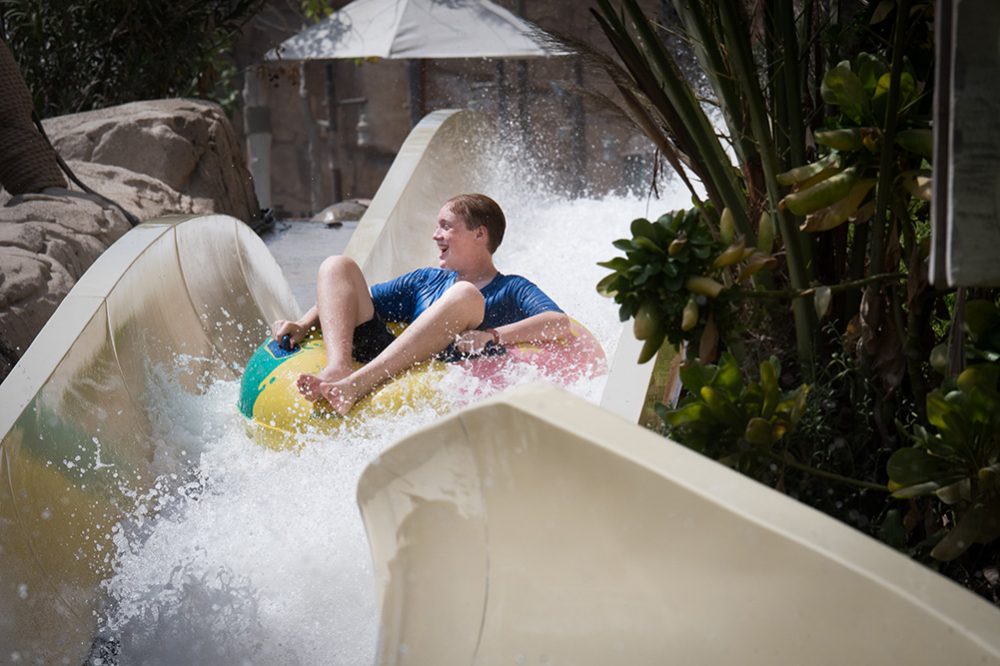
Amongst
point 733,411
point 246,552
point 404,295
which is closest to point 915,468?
point 733,411

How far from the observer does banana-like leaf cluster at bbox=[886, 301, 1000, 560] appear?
5.65 feet

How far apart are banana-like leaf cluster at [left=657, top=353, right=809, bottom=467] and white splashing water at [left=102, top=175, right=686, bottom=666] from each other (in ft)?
3.54

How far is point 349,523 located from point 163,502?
0.66 m

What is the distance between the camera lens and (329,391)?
11.3 feet

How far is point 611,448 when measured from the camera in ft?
5.55

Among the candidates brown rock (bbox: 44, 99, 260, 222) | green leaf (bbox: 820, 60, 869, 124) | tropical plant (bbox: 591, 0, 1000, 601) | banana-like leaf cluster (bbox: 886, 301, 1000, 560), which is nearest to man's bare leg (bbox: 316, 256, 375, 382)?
tropical plant (bbox: 591, 0, 1000, 601)

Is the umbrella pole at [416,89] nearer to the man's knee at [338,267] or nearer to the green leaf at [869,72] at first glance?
the man's knee at [338,267]

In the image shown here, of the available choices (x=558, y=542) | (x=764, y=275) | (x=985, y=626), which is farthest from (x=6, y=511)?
(x=985, y=626)

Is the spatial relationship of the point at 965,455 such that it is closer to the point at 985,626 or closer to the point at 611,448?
the point at 985,626

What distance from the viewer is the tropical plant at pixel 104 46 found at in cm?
930

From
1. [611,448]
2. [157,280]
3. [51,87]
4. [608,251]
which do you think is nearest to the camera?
[611,448]

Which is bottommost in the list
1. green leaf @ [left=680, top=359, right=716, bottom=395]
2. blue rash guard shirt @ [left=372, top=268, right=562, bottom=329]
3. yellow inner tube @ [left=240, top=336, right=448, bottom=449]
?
yellow inner tube @ [left=240, top=336, right=448, bottom=449]

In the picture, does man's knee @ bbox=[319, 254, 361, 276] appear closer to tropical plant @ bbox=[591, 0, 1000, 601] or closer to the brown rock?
tropical plant @ bbox=[591, 0, 1000, 601]

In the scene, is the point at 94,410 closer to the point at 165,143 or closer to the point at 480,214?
the point at 480,214
